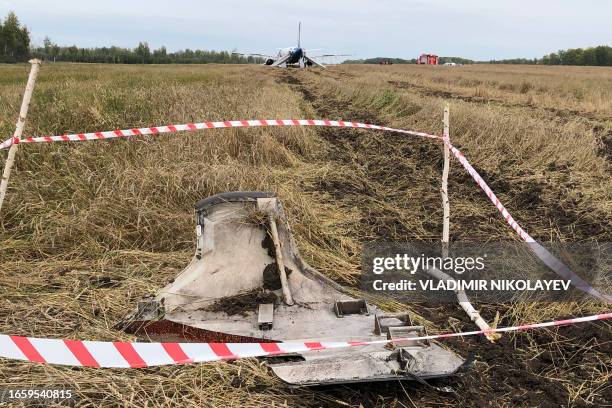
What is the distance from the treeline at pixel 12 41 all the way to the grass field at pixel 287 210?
80.9 meters

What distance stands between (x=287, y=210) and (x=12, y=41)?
3656 inches

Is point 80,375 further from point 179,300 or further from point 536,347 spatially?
point 536,347

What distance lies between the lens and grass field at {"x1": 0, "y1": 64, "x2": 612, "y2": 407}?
2.55 meters

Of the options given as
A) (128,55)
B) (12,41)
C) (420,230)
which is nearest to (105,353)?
(420,230)

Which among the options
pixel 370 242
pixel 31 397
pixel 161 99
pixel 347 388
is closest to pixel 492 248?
pixel 370 242

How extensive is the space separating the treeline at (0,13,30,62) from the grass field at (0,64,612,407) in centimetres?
8094

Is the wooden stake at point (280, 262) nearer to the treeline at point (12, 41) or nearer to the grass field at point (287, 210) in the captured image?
the grass field at point (287, 210)

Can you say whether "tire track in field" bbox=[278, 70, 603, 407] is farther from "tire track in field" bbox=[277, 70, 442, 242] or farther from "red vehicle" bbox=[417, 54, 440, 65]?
"red vehicle" bbox=[417, 54, 440, 65]

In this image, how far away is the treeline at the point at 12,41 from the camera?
75.6 metres

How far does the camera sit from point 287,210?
489 cm

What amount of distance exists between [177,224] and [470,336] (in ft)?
9.07

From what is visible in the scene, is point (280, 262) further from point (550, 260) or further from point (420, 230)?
point (550, 260)

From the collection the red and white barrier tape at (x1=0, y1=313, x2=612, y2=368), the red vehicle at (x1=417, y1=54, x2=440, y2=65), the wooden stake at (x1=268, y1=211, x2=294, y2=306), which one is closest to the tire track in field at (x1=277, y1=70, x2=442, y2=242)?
the wooden stake at (x1=268, y1=211, x2=294, y2=306)

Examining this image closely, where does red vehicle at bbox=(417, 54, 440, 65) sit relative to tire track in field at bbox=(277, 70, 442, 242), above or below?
above
